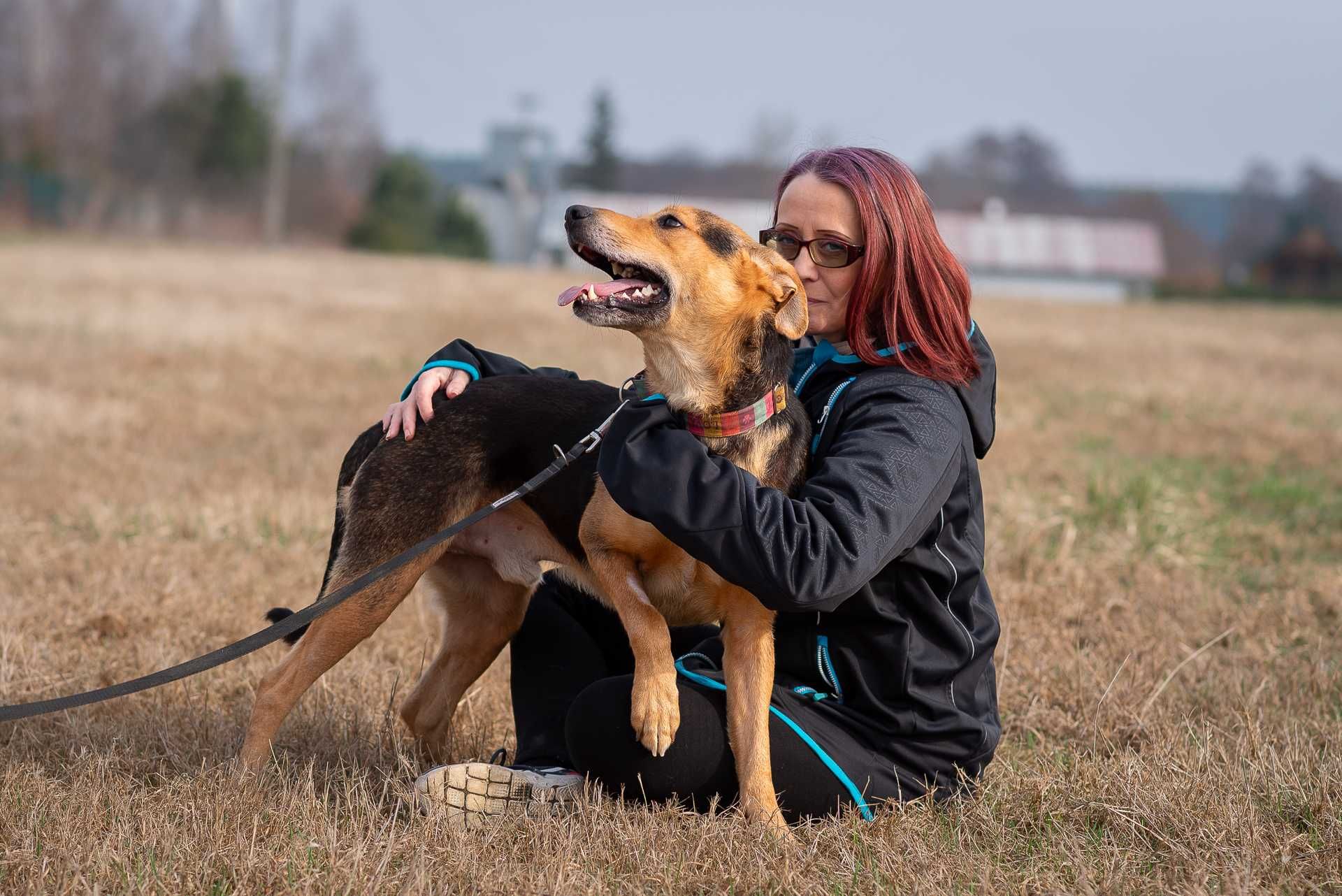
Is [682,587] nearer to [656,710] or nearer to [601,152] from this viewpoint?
[656,710]

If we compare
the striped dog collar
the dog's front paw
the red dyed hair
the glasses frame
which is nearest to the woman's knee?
the dog's front paw

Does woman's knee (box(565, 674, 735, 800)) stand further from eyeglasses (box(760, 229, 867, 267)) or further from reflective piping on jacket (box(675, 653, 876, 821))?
eyeglasses (box(760, 229, 867, 267))

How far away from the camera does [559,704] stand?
3975 millimetres

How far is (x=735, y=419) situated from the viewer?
11.2ft

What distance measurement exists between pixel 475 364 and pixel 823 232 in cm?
128

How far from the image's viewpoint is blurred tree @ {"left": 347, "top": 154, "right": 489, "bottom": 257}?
5569 cm

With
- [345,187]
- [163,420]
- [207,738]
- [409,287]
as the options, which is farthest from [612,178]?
[207,738]

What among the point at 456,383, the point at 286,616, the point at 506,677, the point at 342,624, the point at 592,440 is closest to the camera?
the point at 592,440

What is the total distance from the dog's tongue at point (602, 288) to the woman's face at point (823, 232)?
478 mm

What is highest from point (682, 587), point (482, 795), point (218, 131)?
point (218, 131)

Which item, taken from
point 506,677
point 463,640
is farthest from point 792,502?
point 506,677

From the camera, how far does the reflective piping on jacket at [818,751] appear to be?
11.1 ft

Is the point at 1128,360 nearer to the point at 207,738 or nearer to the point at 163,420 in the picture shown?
the point at 163,420

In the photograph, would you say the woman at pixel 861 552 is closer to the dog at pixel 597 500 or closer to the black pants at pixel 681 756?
the black pants at pixel 681 756
